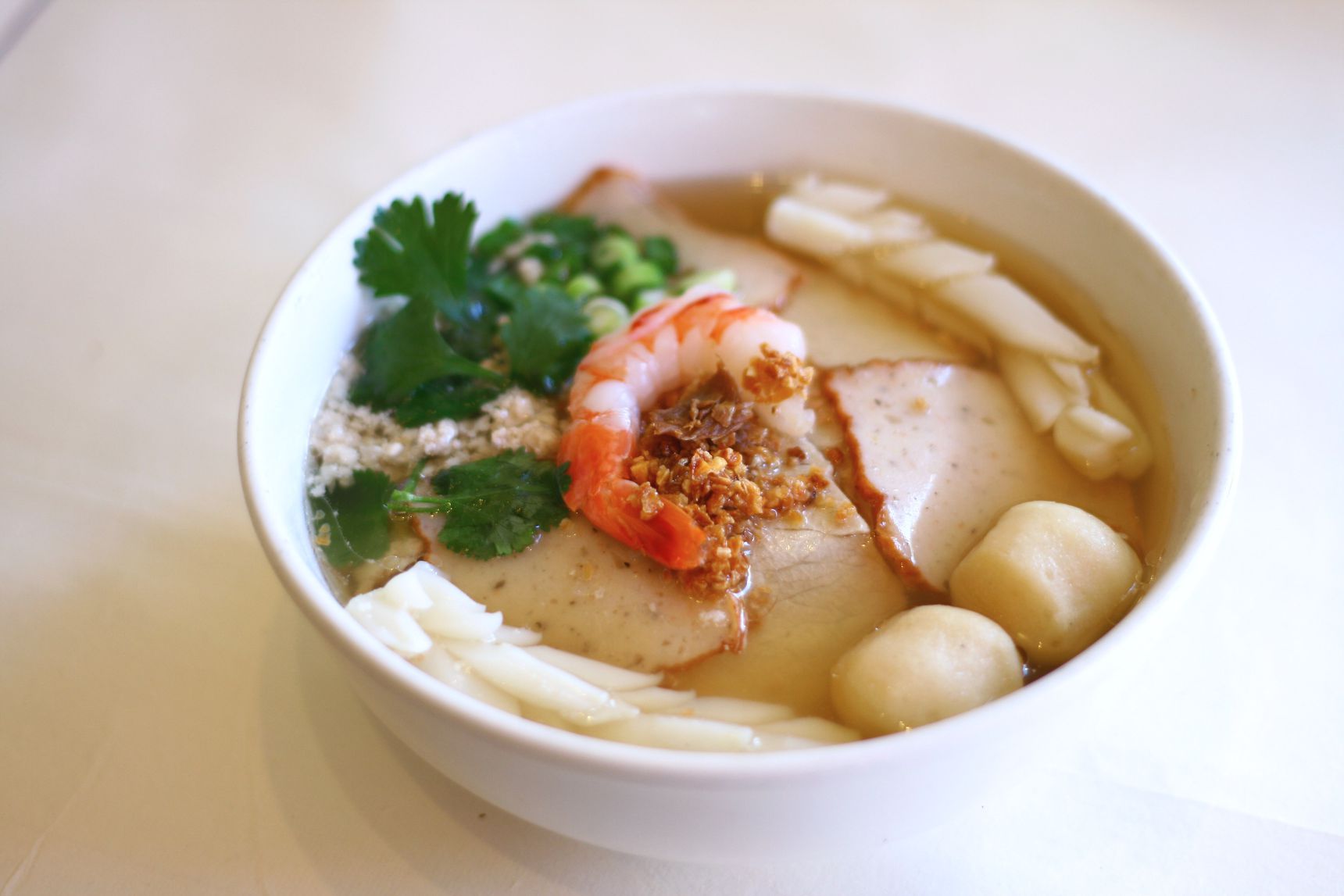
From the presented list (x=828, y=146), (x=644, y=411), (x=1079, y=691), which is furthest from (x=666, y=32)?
(x=1079, y=691)

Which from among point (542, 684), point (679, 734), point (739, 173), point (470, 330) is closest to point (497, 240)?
point (470, 330)

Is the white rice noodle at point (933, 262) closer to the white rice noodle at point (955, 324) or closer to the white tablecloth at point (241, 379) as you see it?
the white rice noodle at point (955, 324)

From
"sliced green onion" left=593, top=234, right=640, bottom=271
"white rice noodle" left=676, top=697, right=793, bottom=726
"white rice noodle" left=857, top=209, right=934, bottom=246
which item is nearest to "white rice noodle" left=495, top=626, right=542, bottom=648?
"white rice noodle" left=676, top=697, right=793, bottom=726

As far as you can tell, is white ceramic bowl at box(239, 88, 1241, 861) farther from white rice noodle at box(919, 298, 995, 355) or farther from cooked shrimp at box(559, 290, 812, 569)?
cooked shrimp at box(559, 290, 812, 569)

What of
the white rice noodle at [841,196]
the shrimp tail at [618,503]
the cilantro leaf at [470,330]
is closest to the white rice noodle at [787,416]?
the shrimp tail at [618,503]

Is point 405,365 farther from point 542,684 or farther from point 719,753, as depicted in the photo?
point 719,753

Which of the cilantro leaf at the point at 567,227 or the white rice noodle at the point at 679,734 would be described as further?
the cilantro leaf at the point at 567,227

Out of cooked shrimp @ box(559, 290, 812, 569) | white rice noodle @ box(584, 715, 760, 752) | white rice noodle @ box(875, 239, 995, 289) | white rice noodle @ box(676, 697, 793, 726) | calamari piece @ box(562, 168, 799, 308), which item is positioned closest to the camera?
white rice noodle @ box(584, 715, 760, 752)
